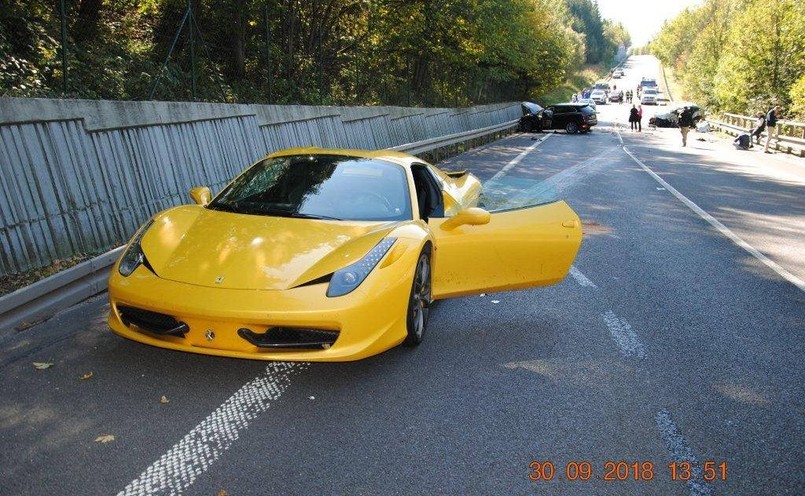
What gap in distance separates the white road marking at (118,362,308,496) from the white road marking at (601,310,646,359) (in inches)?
92.2

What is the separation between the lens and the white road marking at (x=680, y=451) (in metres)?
3.05

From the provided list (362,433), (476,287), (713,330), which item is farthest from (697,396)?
(362,433)

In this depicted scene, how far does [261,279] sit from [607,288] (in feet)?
12.3

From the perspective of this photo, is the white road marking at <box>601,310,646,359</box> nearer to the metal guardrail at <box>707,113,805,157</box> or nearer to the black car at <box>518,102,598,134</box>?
the metal guardrail at <box>707,113,805,157</box>

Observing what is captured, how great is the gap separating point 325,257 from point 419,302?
2.83 ft

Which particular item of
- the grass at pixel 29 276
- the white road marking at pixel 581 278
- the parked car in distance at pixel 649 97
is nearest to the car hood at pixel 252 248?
the grass at pixel 29 276

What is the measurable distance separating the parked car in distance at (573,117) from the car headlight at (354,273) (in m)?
33.2

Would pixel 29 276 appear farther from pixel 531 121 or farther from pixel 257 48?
pixel 531 121

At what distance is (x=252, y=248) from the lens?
165 inches

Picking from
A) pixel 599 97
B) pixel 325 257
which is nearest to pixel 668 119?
pixel 599 97

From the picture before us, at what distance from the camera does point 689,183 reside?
1530 cm

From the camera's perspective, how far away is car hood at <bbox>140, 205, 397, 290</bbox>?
394 cm

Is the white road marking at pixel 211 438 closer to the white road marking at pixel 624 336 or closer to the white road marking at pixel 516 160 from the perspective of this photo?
the white road marking at pixel 624 336

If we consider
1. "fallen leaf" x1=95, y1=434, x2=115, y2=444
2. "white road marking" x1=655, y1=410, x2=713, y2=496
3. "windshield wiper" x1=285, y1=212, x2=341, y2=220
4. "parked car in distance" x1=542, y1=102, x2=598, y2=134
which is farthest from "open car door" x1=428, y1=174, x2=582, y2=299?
"parked car in distance" x1=542, y1=102, x2=598, y2=134
